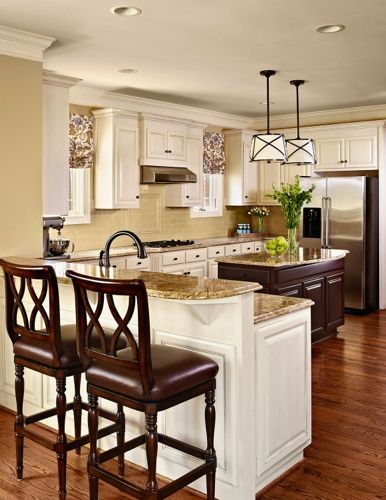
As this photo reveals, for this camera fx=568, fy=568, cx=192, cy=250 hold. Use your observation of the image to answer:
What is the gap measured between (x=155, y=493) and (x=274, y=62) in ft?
12.6

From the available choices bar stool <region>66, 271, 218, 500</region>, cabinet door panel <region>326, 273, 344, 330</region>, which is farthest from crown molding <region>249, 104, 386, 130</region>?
bar stool <region>66, 271, 218, 500</region>

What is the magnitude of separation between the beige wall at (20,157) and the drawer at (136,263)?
69.9 inches

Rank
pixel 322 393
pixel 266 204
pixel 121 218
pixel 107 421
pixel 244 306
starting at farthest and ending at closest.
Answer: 1. pixel 266 204
2. pixel 121 218
3. pixel 322 393
4. pixel 107 421
5. pixel 244 306

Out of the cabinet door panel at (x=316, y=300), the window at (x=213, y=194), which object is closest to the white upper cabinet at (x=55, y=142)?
the cabinet door panel at (x=316, y=300)

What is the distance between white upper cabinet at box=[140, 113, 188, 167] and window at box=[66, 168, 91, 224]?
681mm

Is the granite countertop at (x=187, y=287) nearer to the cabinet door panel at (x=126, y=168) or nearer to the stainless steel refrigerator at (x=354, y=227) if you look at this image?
the cabinet door panel at (x=126, y=168)

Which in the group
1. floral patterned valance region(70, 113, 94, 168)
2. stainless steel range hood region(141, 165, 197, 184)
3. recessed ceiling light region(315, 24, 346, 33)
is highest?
recessed ceiling light region(315, 24, 346, 33)

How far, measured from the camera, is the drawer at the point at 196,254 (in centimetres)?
664

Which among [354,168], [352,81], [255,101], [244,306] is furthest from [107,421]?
[354,168]

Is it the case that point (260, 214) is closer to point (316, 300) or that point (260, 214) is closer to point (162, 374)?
point (316, 300)

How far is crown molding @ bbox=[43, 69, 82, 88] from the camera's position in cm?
430

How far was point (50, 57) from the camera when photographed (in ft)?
15.5

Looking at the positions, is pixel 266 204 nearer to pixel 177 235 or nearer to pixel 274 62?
pixel 177 235

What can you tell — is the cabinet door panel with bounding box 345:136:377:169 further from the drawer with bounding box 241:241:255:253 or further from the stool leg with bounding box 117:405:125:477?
the stool leg with bounding box 117:405:125:477
